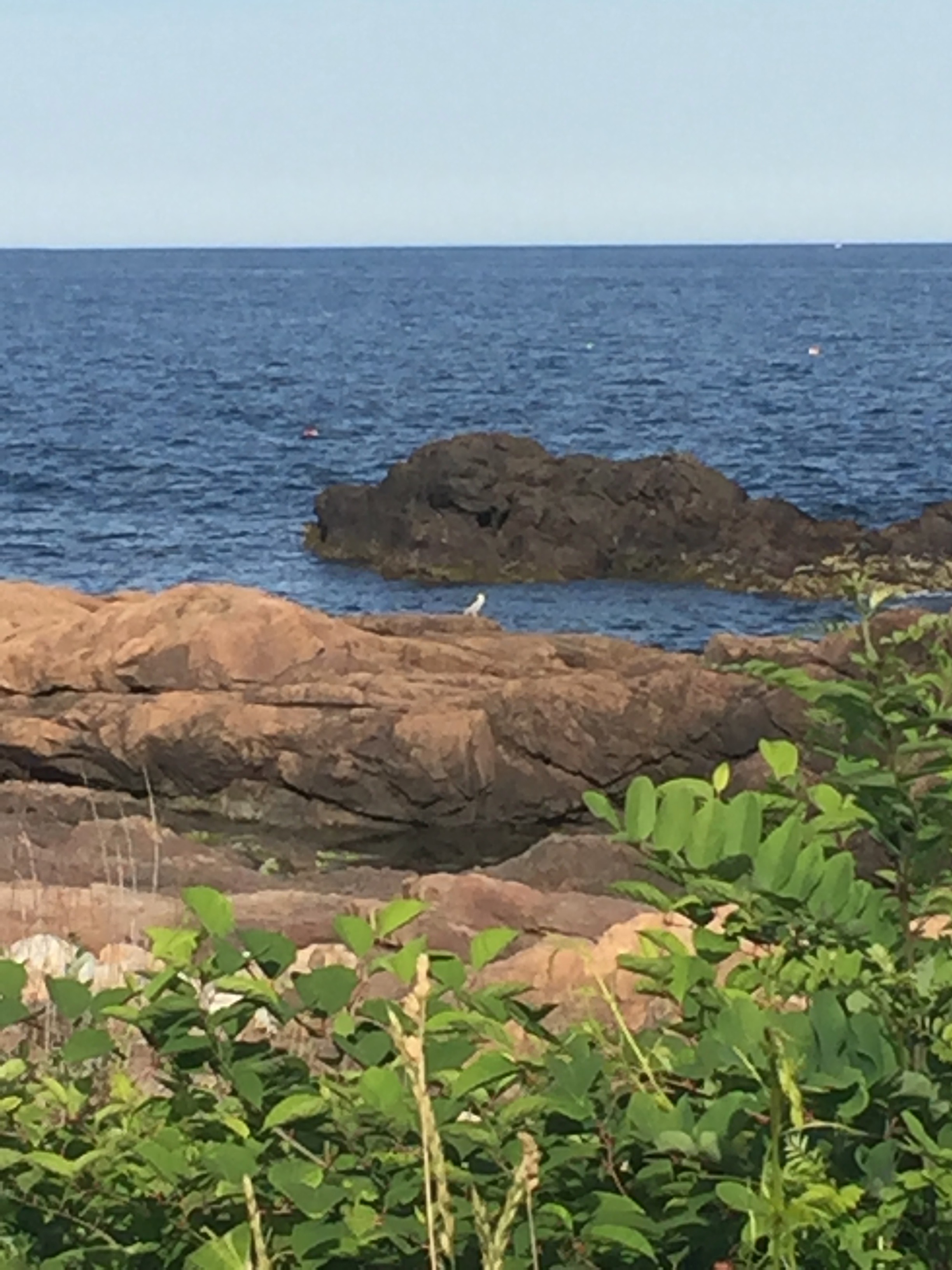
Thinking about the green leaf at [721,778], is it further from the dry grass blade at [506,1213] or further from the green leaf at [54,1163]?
the green leaf at [54,1163]

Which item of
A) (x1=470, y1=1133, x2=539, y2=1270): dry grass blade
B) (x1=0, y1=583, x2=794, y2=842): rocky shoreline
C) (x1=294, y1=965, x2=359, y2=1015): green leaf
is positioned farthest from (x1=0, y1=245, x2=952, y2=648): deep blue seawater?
(x1=470, y1=1133, x2=539, y2=1270): dry grass blade

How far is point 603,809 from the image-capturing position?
241 cm

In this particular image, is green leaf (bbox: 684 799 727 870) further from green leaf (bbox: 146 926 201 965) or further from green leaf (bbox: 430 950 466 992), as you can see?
green leaf (bbox: 146 926 201 965)

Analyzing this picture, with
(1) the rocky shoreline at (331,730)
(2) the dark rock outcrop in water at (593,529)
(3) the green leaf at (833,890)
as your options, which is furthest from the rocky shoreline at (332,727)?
(2) the dark rock outcrop in water at (593,529)

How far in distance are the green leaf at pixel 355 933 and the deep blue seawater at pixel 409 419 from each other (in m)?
9.56

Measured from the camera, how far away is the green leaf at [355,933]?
2.39m

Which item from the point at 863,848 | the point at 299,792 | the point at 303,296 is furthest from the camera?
the point at 303,296

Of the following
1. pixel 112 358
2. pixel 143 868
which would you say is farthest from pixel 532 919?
pixel 112 358

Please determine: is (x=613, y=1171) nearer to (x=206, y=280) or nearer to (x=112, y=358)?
(x=112, y=358)

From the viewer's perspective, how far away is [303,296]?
151 meters

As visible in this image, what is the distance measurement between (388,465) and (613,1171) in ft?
137

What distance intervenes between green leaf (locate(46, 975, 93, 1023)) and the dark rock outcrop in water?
26221mm

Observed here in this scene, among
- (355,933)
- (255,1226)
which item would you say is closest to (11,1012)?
(355,933)

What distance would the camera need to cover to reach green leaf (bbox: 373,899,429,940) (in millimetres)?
2398
